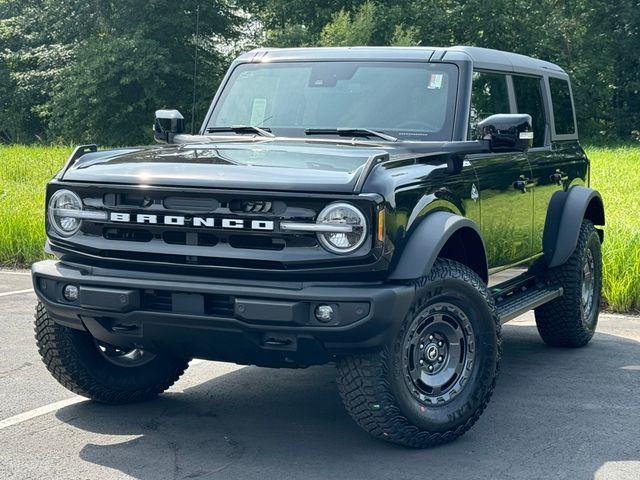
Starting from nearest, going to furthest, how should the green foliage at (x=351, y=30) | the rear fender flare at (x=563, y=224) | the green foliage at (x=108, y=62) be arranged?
the rear fender flare at (x=563, y=224)
the green foliage at (x=351, y=30)
the green foliage at (x=108, y=62)

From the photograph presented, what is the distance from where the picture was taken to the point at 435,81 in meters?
6.02

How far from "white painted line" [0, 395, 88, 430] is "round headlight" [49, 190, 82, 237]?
1.03m

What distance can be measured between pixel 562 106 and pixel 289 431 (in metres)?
3.67

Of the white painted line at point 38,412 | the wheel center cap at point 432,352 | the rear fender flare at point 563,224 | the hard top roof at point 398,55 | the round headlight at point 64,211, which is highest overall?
the hard top roof at point 398,55

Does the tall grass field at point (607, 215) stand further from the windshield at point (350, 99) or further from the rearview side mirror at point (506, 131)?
the windshield at point (350, 99)

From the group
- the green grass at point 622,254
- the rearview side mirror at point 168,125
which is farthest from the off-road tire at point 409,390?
the green grass at point 622,254

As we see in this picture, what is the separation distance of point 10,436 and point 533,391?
9.50 ft

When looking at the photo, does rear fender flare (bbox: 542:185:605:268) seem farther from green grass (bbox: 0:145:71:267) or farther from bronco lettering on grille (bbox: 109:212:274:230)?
green grass (bbox: 0:145:71:267)

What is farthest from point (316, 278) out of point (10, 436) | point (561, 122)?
point (561, 122)

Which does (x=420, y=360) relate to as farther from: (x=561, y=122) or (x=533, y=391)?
(x=561, y=122)

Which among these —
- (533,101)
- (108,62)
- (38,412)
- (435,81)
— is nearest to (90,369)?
(38,412)

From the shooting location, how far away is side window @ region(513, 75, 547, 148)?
686 cm

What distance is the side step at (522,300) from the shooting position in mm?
5941

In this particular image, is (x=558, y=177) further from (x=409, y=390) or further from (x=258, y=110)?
(x=409, y=390)
